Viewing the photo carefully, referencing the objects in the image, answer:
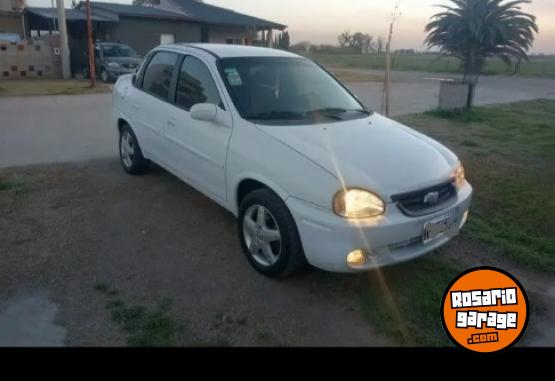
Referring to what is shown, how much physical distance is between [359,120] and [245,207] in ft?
4.25

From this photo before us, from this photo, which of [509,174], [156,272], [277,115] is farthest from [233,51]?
[509,174]

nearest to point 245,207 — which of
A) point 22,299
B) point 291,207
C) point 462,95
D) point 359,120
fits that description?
point 291,207

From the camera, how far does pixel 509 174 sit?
615 centimetres

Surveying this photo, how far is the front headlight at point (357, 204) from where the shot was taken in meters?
2.86

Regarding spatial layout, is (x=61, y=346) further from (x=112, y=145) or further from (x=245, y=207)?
(x=112, y=145)

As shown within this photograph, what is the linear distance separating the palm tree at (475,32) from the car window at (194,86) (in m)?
12.1

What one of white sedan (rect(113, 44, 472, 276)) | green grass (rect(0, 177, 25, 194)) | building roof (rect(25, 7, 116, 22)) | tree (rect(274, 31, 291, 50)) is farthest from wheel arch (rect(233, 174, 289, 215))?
tree (rect(274, 31, 291, 50))

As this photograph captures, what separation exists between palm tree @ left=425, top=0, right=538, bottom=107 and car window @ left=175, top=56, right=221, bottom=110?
39.6 feet

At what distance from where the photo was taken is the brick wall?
1817 cm

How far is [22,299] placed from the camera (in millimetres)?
3066

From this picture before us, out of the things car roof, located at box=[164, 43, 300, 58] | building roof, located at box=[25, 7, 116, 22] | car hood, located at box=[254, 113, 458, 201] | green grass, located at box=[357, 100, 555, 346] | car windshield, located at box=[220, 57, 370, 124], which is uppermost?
building roof, located at box=[25, 7, 116, 22]

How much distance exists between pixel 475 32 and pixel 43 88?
14445mm

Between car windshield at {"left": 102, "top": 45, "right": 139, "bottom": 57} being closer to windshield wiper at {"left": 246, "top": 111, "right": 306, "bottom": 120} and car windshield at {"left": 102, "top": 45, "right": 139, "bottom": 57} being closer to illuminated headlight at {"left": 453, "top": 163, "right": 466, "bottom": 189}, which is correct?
windshield wiper at {"left": 246, "top": 111, "right": 306, "bottom": 120}

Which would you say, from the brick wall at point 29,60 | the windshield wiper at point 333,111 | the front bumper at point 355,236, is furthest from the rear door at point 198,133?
the brick wall at point 29,60
